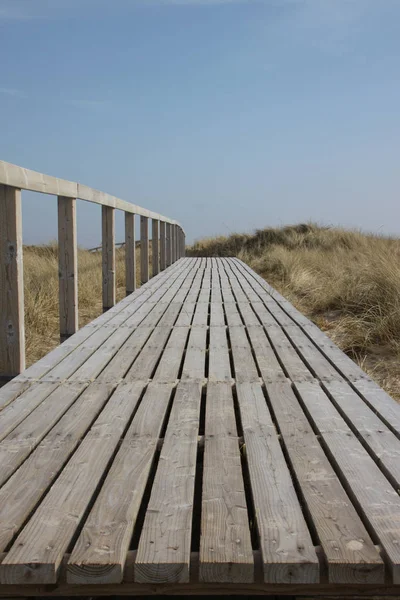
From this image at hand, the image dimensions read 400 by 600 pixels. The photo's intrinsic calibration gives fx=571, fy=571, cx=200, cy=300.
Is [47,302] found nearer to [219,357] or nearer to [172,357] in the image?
[172,357]

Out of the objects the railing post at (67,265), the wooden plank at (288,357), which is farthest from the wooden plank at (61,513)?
the railing post at (67,265)

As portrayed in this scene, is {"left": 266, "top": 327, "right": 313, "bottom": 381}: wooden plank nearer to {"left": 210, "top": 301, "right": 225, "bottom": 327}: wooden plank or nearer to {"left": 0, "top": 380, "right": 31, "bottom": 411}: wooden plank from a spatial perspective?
{"left": 210, "top": 301, "right": 225, "bottom": 327}: wooden plank

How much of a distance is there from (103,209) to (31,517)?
351 centimetres

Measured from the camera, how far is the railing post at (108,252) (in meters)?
4.57

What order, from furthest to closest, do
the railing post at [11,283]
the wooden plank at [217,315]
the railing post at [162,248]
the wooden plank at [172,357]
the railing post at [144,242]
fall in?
1. the railing post at [162,248]
2. the railing post at [144,242]
3. the wooden plank at [217,315]
4. the railing post at [11,283]
5. the wooden plank at [172,357]

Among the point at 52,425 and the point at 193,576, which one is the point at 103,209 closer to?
the point at 52,425

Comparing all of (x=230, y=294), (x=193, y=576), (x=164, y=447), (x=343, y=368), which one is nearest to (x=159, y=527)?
(x=193, y=576)

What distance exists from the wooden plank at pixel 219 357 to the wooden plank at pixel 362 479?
0.46 meters

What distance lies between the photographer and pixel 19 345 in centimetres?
264

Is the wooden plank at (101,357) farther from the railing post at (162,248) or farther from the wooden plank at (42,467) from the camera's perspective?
the railing post at (162,248)

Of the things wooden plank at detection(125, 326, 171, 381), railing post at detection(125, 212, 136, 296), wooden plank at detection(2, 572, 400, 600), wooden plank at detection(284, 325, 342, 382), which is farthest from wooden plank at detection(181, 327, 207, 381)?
railing post at detection(125, 212, 136, 296)

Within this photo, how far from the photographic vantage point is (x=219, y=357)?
2.74m

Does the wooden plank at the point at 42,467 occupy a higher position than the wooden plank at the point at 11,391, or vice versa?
the wooden plank at the point at 11,391

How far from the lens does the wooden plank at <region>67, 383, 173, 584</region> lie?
1.11 meters
